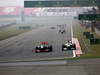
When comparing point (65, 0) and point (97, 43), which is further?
point (65, 0)

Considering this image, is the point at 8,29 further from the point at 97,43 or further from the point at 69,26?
the point at 97,43

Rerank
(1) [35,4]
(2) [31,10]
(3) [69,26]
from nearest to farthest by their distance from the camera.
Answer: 1. (1) [35,4]
2. (2) [31,10]
3. (3) [69,26]

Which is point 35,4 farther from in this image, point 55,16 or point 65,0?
point 55,16

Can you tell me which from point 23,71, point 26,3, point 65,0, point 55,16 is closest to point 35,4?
point 26,3

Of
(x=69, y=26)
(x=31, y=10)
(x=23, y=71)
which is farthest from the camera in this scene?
(x=69, y=26)

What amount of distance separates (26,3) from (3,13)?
9315 millimetres

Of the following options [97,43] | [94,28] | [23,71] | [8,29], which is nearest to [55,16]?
[94,28]

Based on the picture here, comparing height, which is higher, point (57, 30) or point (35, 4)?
point (35, 4)

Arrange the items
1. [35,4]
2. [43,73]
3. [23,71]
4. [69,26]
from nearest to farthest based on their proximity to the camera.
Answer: [43,73]
[23,71]
[35,4]
[69,26]

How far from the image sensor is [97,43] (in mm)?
42031

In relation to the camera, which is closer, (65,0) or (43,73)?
(43,73)

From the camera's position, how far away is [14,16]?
62781mm

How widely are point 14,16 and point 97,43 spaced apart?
87.1 ft

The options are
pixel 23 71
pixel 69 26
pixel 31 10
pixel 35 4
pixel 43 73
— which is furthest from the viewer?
pixel 69 26
